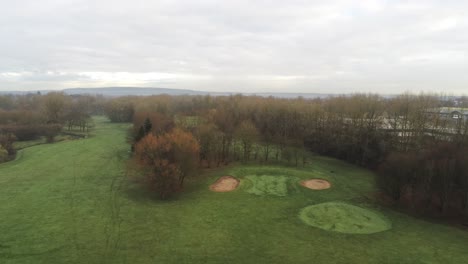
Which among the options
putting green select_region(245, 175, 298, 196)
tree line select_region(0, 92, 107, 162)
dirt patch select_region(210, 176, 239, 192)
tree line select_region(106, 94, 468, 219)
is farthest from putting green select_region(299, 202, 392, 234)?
tree line select_region(0, 92, 107, 162)

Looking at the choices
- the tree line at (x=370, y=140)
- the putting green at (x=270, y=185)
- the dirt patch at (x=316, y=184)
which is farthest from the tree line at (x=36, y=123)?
the dirt patch at (x=316, y=184)

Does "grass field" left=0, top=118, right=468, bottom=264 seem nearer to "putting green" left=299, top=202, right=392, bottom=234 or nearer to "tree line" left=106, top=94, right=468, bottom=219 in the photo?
"putting green" left=299, top=202, right=392, bottom=234

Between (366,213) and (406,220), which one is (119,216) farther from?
(406,220)

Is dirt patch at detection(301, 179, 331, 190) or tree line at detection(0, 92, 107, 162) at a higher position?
tree line at detection(0, 92, 107, 162)

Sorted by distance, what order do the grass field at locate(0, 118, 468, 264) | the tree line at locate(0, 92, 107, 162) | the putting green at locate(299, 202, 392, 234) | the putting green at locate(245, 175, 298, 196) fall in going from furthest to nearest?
the tree line at locate(0, 92, 107, 162)
the putting green at locate(245, 175, 298, 196)
the putting green at locate(299, 202, 392, 234)
the grass field at locate(0, 118, 468, 264)

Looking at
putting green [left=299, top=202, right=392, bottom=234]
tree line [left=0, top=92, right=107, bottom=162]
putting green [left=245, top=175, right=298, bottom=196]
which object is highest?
tree line [left=0, top=92, right=107, bottom=162]

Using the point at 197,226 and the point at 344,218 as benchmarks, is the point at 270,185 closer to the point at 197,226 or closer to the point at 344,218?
the point at 344,218

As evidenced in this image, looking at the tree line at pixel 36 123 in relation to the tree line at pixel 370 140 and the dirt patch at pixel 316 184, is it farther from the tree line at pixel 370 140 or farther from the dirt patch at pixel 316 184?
the dirt patch at pixel 316 184
